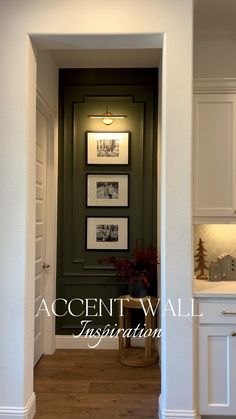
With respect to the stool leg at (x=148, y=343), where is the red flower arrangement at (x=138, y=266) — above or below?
above

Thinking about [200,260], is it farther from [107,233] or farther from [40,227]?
[40,227]

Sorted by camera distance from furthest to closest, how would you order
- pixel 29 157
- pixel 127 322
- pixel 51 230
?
pixel 51 230
pixel 127 322
pixel 29 157

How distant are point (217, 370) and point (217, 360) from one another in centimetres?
6

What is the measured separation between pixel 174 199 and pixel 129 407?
62.8 inches

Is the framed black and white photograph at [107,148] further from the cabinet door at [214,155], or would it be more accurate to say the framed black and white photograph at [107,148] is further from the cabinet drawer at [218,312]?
the cabinet drawer at [218,312]

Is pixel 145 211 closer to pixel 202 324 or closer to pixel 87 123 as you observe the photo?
pixel 87 123

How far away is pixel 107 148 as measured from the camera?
3.55 meters

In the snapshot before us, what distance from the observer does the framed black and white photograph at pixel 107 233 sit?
3.54 m

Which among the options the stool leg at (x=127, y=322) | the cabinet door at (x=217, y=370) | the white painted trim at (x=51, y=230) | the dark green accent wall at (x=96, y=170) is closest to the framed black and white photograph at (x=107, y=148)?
the dark green accent wall at (x=96, y=170)

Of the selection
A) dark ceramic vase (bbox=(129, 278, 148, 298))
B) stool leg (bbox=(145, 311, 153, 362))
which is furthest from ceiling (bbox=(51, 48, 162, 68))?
stool leg (bbox=(145, 311, 153, 362))

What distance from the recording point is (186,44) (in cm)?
216

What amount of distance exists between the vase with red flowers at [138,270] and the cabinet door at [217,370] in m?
1.04

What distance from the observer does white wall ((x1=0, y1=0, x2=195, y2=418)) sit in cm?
214

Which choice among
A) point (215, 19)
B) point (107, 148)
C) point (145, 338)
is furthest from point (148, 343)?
point (215, 19)
